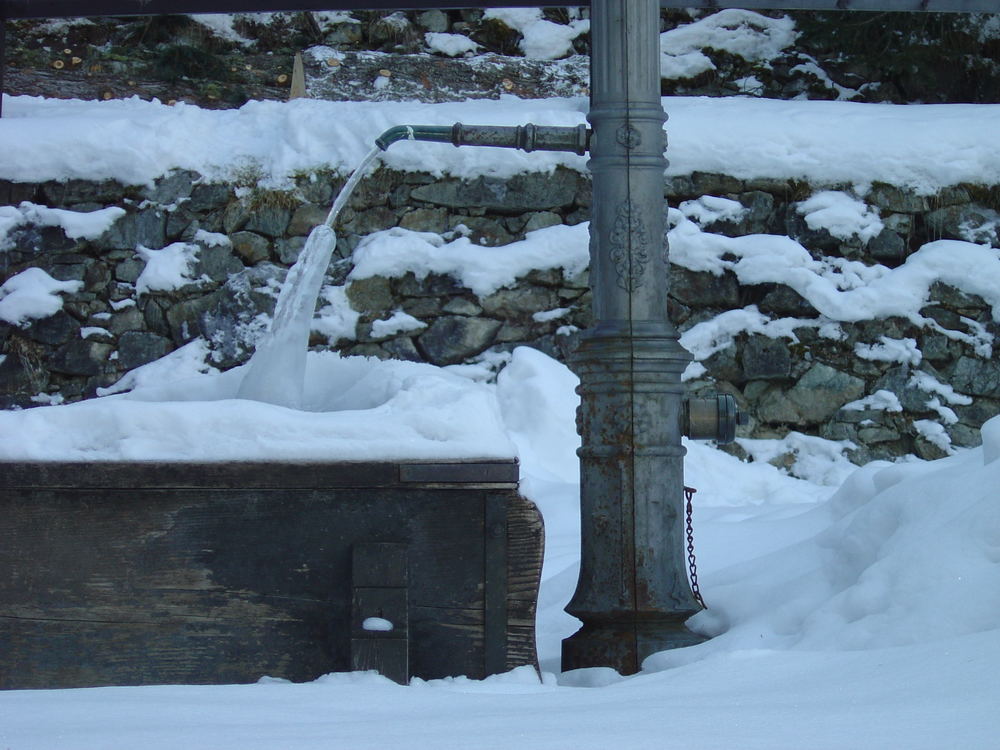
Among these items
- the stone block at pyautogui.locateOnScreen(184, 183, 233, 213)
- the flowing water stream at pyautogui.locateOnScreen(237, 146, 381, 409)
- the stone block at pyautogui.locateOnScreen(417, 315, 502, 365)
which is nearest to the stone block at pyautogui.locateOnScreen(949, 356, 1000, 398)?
the stone block at pyautogui.locateOnScreen(417, 315, 502, 365)

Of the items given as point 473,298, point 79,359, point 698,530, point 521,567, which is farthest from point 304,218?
point 521,567

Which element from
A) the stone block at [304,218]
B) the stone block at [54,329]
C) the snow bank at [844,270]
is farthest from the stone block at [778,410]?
the stone block at [54,329]

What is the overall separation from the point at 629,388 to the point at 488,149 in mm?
3286

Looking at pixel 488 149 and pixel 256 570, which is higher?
pixel 488 149

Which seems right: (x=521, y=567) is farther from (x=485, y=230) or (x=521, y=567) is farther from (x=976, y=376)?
(x=976, y=376)

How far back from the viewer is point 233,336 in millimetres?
5973

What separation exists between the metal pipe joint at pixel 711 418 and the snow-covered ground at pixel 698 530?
0.40 metres

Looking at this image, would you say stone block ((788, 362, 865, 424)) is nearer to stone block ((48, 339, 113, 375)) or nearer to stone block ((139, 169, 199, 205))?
stone block ((139, 169, 199, 205))

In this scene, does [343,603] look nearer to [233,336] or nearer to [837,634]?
[837,634]

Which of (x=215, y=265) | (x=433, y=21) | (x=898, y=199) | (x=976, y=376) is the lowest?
(x=976, y=376)

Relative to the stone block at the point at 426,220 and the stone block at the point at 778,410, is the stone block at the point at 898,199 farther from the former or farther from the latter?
the stone block at the point at 426,220

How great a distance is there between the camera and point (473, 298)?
236 inches

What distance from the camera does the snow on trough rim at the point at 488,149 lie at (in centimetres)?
610

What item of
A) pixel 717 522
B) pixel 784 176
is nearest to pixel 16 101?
pixel 784 176
